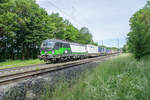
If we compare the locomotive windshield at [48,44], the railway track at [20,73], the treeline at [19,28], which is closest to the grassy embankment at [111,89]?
the railway track at [20,73]

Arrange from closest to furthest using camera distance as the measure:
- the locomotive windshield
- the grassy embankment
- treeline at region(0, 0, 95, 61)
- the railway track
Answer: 1. the grassy embankment
2. the railway track
3. the locomotive windshield
4. treeline at region(0, 0, 95, 61)

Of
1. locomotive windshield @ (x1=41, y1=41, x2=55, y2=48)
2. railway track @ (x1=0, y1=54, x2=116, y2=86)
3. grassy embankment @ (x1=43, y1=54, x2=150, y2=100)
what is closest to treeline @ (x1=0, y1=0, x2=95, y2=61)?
locomotive windshield @ (x1=41, y1=41, x2=55, y2=48)

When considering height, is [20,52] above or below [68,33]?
below

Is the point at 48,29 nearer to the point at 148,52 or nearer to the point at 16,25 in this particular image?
the point at 16,25

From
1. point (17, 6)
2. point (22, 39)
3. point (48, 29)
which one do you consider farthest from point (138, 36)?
point (17, 6)

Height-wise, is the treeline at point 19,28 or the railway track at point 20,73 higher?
the treeline at point 19,28

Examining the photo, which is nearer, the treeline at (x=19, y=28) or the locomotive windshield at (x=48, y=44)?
the locomotive windshield at (x=48, y=44)

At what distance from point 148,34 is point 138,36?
2.59 feet

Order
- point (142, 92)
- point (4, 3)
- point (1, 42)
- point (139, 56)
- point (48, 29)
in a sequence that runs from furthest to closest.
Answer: point (48, 29) < point (1, 42) < point (4, 3) < point (139, 56) < point (142, 92)

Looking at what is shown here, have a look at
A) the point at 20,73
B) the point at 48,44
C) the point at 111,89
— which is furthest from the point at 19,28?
the point at 111,89

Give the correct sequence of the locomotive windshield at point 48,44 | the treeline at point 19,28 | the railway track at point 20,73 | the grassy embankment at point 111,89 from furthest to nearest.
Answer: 1. the treeline at point 19,28
2. the locomotive windshield at point 48,44
3. the railway track at point 20,73
4. the grassy embankment at point 111,89

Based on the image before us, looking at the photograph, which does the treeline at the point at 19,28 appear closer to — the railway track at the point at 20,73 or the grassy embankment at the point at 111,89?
the railway track at the point at 20,73

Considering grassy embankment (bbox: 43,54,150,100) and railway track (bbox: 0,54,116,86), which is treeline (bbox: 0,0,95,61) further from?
grassy embankment (bbox: 43,54,150,100)

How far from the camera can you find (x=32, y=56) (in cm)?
2417
